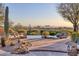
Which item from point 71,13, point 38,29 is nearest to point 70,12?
point 71,13

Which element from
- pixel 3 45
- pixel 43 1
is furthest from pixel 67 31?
pixel 3 45

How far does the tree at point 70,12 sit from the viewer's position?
9.25 feet

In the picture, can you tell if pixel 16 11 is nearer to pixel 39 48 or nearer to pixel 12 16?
pixel 12 16

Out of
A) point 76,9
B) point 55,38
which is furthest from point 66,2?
point 55,38

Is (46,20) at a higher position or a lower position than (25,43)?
higher

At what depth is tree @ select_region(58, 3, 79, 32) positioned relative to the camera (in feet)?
9.25

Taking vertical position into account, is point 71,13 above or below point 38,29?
above

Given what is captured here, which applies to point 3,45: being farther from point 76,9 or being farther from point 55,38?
point 76,9

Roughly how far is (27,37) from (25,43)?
2.0 inches

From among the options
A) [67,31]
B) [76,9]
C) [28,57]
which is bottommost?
[28,57]

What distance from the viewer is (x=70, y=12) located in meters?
2.84

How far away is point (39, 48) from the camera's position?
2836mm

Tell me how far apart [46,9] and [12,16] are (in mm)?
284

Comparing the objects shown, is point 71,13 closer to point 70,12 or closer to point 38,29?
point 70,12
